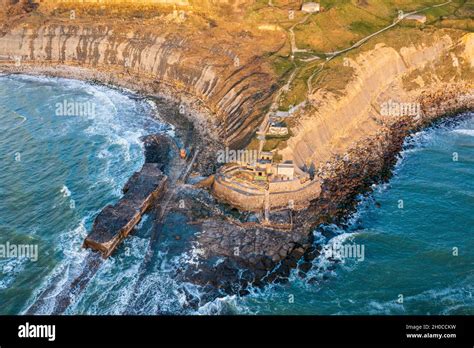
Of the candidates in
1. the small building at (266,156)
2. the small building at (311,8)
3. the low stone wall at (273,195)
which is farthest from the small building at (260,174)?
the small building at (311,8)

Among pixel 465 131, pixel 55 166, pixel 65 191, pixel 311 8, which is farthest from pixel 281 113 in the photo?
pixel 311 8

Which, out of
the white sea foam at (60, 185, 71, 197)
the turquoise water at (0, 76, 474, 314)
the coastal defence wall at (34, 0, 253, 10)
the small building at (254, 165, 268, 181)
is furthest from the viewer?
the coastal defence wall at (34, 0, 253, 10)

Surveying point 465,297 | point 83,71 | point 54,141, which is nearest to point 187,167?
point 54,141

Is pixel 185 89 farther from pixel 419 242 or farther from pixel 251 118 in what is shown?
pixel 419 242

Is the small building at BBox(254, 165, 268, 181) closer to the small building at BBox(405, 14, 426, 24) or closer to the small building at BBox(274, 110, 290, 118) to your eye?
the small building at BBox(274, 110, 290, 118)

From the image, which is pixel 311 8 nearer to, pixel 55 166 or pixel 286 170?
pixel 286 170

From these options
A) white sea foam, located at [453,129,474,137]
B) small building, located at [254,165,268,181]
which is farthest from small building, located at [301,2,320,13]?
small building, located at [254,165,268,181]
